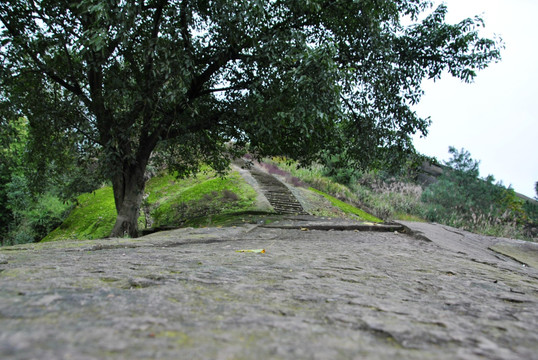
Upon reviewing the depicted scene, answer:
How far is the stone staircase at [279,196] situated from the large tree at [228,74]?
2381 millimetres

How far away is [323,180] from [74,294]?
15.6 meters

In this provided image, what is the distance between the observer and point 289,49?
545 cm

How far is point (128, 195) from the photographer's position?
736 centimetres

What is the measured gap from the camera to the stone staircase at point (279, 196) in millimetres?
9938

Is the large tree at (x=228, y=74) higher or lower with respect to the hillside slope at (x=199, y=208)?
higher

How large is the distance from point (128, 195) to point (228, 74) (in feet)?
11.6

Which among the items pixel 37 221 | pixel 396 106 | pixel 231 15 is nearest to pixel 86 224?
pixel 37 221

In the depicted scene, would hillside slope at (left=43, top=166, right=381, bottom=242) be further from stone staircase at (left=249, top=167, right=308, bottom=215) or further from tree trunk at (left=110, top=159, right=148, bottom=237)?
tree trunk at (left=110, top=159, right=148, bottom=237)

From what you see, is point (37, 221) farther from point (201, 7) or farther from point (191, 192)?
point (201, 7)

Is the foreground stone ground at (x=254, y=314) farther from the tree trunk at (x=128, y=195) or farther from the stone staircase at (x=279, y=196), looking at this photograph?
the stone staircase at (x=279, y=196)

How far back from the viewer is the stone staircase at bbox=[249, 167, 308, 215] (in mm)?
9938

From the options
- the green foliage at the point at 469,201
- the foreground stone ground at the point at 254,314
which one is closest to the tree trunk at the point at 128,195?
the foreground stone ground at the point at 254,314

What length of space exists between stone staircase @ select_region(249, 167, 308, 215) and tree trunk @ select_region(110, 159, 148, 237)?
3.95 m

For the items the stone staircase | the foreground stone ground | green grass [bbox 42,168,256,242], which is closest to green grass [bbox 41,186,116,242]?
green grass [bbox 42,168,256,242]
